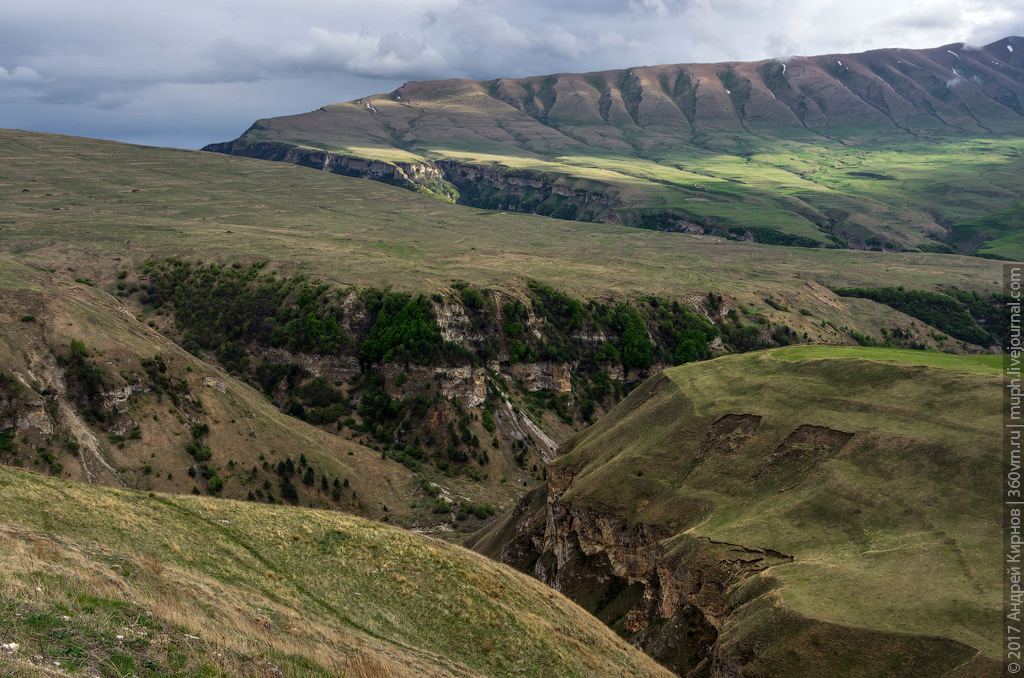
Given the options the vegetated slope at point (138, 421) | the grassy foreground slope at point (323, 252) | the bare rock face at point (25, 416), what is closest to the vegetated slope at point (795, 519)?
the vegetated slope at point (138, 421)

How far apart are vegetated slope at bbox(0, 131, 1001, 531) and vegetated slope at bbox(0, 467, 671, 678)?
37.1 meters

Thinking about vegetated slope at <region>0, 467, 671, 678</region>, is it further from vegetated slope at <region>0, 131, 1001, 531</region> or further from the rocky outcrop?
vegetated slope at <region>0, 131, 1001, 531</region>

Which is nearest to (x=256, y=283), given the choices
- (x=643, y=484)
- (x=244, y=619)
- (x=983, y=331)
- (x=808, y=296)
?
(x=643, y=484)

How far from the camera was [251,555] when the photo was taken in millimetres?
35438

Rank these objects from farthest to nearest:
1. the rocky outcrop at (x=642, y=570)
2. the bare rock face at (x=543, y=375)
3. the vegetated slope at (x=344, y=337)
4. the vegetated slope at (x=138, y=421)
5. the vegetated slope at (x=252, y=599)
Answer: the bare rock face at (x=543, y=375) < the vegetated slope at (x=344, y=337) < the vegetated slope at (x=138, y=421) < the rocky outcrop at (x=642, y=570) < the vegetated slope at (x=252, y=599)

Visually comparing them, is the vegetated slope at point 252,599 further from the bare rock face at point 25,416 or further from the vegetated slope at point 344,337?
the vegetated slope at point 344,337

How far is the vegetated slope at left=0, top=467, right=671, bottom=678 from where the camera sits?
20.9m

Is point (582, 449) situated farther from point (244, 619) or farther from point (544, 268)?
point (544, 268)

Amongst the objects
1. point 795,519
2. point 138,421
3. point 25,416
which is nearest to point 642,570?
point 795,519

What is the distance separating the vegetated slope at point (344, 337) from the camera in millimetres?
76938

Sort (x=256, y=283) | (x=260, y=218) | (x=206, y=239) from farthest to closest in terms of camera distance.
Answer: (x=260, y=218) < (x=206, y=239) < (x=256, y=283)

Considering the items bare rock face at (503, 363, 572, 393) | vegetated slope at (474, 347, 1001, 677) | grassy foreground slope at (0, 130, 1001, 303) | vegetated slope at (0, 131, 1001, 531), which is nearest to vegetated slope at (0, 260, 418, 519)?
vegetated slope at (0, 131, 1001, 531)

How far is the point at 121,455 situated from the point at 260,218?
126 metres

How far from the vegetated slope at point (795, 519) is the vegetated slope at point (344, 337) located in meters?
37.7
